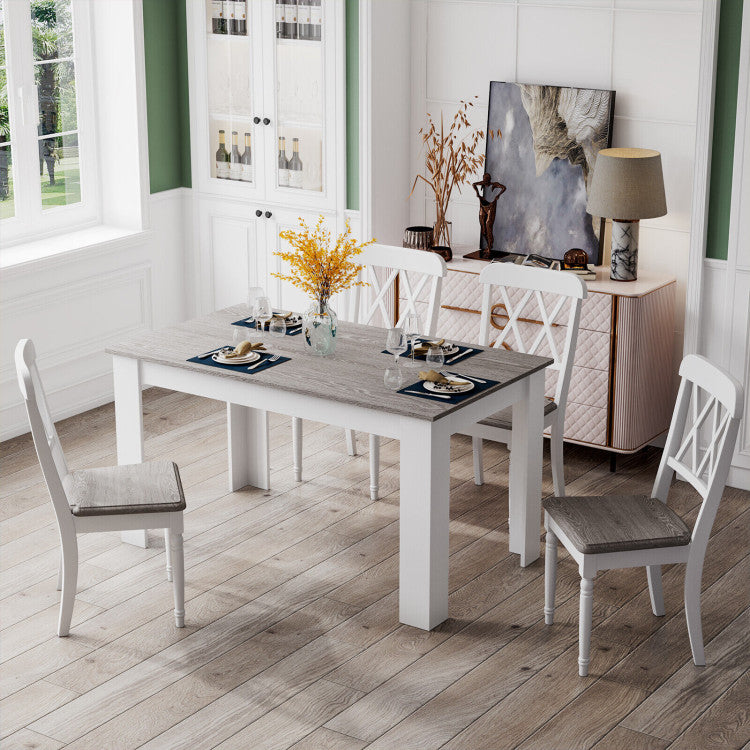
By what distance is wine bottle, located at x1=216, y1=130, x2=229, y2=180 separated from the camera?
20.8 feet

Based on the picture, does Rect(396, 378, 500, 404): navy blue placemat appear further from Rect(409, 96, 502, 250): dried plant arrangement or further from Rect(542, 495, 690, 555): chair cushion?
Rect(409, 96, 502, 250): dried plant arrangement

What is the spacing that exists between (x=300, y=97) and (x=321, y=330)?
2128 millimetres

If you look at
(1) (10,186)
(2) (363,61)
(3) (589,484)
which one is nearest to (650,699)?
(3) (589,484)

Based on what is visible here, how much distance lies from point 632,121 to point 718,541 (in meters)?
1.86

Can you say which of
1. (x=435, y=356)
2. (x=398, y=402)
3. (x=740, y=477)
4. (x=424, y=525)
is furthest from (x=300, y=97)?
(x=424, y=525)

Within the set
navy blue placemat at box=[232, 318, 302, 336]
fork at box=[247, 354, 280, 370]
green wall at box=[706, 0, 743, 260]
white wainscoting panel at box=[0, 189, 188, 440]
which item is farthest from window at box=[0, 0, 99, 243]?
green wall at box=[706, 0, 743, 260]

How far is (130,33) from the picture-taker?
596cm

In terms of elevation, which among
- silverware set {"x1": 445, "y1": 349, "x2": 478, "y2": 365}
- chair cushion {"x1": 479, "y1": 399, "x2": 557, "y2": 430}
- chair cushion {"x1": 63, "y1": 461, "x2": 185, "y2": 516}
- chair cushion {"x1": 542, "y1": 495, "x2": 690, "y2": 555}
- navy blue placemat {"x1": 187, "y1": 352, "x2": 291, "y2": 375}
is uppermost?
navy blue placemat {"x1": 187, "y1": 352, "x2": 291, "y2": 375}

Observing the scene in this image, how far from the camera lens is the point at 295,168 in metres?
6.13

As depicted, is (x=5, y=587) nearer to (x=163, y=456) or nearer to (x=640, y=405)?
(x=163, y=456)

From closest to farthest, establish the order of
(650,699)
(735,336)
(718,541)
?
(650,699), (718,541), (735,336)

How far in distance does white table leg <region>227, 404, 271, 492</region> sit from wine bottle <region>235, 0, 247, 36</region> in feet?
7.05

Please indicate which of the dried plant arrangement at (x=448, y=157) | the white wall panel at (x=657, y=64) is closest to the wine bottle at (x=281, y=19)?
the dried plant arrangement at (x=448, y=157)

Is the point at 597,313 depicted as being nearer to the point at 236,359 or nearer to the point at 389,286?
the point at 389,286
